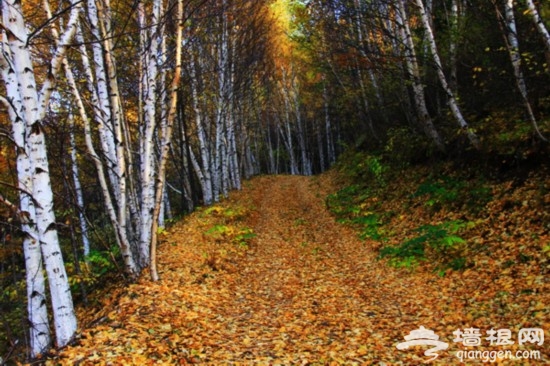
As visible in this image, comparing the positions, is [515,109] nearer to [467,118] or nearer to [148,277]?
[467,118]

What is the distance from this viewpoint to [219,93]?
18453mm

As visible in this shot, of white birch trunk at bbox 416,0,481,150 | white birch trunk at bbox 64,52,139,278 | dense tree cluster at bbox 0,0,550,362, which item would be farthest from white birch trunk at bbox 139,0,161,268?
white birch trunk at bbox 416,0,481,150

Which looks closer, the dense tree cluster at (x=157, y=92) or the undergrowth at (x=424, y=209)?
the dense tree cluster at (x=157, y=92)

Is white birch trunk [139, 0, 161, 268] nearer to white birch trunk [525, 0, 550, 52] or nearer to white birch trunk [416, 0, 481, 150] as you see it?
white birch trunk [416, 0, 481, 150]

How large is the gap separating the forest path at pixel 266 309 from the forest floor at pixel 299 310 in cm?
2

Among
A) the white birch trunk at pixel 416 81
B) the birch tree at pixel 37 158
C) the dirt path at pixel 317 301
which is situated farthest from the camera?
the white birch trunk at pixel 416 81

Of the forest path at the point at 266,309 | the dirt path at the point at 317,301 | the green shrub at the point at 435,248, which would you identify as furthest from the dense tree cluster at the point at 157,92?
the green shrub at the point at 435,248

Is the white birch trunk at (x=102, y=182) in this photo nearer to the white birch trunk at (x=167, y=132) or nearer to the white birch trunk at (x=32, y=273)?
the white birch trunk at (x=167, y=132)

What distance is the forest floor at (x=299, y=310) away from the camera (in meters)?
4.91

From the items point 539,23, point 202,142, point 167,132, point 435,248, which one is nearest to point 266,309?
point 167,132

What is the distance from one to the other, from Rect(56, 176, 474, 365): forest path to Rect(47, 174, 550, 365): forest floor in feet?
0.07

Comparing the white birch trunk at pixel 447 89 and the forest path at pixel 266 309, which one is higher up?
the white birch trunk at pixel 447 89

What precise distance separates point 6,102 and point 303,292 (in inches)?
234

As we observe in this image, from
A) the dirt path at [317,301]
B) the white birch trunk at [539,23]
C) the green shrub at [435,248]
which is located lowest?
the dirt path at [317,301]
